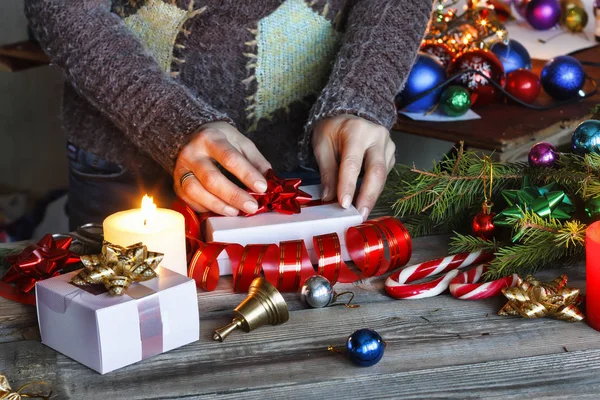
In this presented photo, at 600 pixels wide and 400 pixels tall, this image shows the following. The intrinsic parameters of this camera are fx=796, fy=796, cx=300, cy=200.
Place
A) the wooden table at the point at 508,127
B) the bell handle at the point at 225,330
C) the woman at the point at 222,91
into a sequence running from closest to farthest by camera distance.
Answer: the bell handle at the point at 225,330, the woman at the point at 222,91, the wooden table at the point at 508,127

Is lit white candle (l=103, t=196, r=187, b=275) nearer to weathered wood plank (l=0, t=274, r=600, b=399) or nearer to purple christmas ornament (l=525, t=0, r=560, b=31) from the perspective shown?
weathered wood plank (l=0, t=274, r=600, b=399)

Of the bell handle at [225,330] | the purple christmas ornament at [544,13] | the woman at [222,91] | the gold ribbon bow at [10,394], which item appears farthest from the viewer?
the purple christmas ornament at [544,13]

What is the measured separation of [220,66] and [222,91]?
0.04 m

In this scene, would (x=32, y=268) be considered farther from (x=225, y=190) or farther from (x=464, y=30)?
(x=464, y=30)

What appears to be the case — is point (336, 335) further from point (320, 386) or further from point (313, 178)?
point (313, 178)

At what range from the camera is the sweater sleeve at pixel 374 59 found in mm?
1191

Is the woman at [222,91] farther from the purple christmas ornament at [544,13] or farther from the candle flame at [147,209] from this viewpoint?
the purple christmas ornament at [544,13]

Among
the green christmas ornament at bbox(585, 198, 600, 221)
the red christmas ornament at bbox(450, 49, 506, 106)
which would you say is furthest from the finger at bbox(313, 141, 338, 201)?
the red christmas ornament at bbox(450, 49, 506, 106)

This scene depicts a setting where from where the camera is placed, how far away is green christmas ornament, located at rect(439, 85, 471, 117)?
1.74m

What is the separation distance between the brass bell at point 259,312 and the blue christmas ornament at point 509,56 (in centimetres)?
132

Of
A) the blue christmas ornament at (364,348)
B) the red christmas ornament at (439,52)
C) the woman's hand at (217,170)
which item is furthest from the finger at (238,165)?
the red christmas ornament at (439,52)

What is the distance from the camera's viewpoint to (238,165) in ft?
3.45

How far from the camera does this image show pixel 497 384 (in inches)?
29.0

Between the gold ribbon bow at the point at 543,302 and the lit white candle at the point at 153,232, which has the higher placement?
the lit white candle at the point at 153,232
